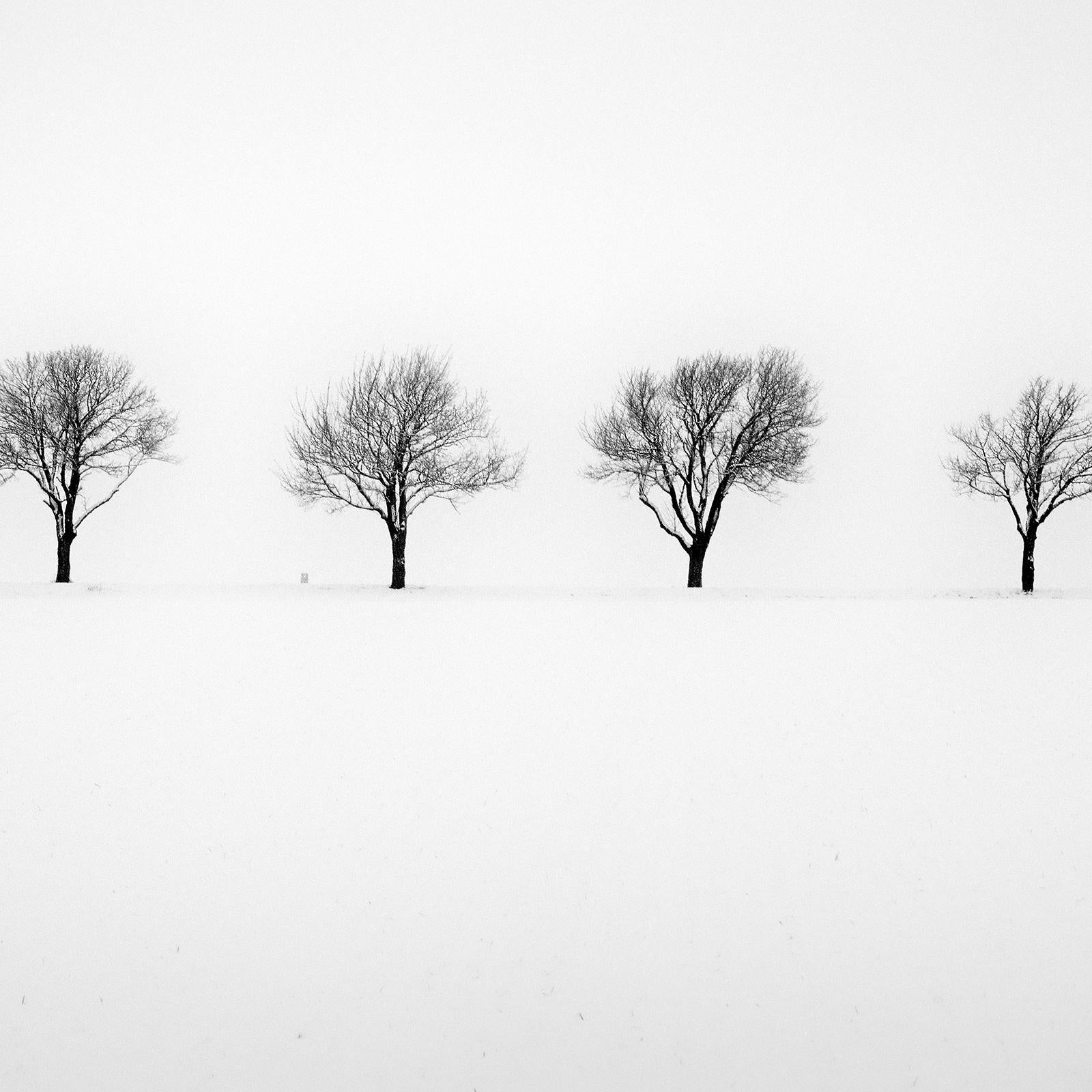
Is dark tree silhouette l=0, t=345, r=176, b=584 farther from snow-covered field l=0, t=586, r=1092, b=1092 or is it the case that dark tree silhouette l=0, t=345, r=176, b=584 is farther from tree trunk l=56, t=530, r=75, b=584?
snow-covered field l=0, t=586, r=1092, b=1092

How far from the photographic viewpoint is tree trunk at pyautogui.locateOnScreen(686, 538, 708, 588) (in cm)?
3519

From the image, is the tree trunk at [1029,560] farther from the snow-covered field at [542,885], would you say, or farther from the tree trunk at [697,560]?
the snow-covered field at [542,885]

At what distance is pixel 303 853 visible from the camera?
691 cm

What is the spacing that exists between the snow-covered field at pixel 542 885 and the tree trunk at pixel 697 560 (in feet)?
71.3

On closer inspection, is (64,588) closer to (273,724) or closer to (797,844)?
(273,724)

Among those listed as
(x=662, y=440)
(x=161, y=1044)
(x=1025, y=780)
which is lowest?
(x=161, y=1044)

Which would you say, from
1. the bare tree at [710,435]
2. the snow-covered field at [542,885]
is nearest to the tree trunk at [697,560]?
the bare tree at [710,435]

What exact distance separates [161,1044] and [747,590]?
1321 inches

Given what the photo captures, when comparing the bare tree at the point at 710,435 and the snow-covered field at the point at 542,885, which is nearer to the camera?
the snow-covered field at the point at 542,885

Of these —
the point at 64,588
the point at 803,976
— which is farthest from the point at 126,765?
the point at 64,588

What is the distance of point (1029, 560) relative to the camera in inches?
1430

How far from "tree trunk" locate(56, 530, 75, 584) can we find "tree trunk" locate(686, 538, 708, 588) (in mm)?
33198

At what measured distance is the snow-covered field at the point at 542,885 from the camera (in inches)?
181

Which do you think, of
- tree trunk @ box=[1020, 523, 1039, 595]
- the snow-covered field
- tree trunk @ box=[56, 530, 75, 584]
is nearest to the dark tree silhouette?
tree trunk @ box=[56, 530, 75, 584]
